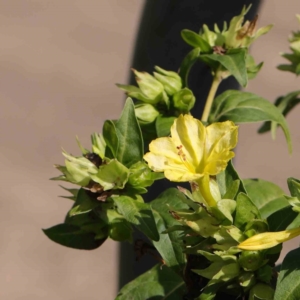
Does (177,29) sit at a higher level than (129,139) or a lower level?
higher

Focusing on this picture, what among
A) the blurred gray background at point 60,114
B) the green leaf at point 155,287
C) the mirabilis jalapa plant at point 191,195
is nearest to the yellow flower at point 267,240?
the mirabilis jalapa plant at point 191,195

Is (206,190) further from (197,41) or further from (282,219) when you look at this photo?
(197,41)

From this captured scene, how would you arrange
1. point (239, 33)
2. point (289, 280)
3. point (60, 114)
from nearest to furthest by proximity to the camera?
point (289, 280) < point (239, 33) < point (60, 114)

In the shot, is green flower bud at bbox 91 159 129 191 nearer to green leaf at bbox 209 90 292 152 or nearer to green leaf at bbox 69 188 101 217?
green leaf at bbox 69 188 101 217

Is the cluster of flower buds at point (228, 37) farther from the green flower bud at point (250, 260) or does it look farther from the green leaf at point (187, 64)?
the green flower bud at point (250, 260)

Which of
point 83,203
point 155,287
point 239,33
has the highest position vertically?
point 239,33

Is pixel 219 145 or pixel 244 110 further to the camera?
pixel 244 110

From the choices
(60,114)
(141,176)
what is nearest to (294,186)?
(141,176)
